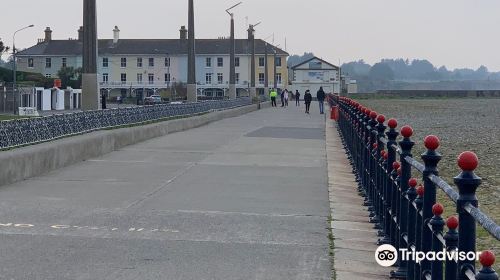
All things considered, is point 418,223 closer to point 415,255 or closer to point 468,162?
point 415,255

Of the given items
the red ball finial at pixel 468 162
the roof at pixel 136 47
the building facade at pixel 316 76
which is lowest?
the red ball finial at pixel 468 162

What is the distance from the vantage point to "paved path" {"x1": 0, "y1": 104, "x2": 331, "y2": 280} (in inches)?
330

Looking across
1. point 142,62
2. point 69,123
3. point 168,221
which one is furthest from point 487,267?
point 142,62

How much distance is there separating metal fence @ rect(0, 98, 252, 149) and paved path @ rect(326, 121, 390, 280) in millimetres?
5522

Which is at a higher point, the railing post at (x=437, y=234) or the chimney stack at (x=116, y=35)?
the chimney stack at (x=116, y=35)

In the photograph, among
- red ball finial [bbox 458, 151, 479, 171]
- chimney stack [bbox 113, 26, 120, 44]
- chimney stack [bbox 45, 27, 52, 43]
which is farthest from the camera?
chimney stack [bbox 45, 27, 52, 43]

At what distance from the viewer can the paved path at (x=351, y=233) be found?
333 inches

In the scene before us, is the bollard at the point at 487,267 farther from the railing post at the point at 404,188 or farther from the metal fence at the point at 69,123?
the metal fence at the point at 69,123

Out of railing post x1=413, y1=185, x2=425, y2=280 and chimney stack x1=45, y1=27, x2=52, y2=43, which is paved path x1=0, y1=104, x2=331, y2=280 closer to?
railing post x1=413, y1=185, x2=425, y2=280

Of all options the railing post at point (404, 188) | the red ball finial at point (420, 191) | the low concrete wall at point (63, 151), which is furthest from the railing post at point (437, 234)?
the low concrete wall at point (63, 151)

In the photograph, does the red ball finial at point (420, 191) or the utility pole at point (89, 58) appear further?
the utility pole at point (89, 58)

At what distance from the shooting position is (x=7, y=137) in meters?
15.9

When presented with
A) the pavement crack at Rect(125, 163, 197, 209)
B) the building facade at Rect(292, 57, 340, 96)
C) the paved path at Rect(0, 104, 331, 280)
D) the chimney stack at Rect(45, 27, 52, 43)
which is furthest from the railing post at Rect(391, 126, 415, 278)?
the building facade at Rect(292, 57, 340, 96)

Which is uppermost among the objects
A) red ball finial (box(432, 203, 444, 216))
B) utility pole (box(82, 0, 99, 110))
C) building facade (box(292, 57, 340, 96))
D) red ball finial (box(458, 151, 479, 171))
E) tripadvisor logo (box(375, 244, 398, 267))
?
building facade (box(292, 57, 340, 96))
